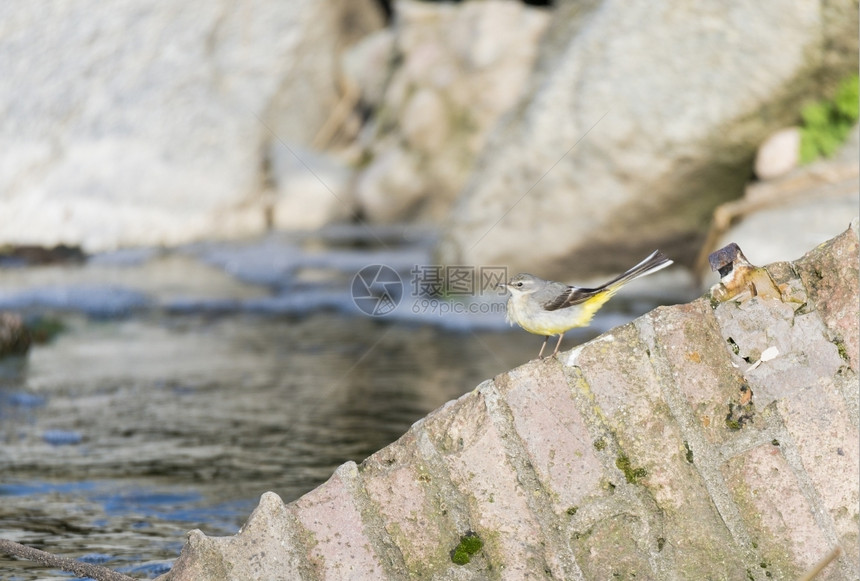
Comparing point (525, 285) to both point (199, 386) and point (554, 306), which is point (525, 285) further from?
point (199, 386)

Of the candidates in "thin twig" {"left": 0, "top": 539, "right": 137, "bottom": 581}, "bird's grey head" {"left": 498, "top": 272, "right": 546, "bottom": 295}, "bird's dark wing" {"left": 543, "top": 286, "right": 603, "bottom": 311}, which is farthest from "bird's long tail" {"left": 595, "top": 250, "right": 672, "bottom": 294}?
"thin twig" {"left": 0, "top": 539, "right": 137, "bottom": 581}

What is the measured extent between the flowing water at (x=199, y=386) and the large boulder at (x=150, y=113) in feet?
4.73

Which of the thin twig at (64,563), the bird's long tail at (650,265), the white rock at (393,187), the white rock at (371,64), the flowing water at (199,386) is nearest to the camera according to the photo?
the thin twig at (64,563)

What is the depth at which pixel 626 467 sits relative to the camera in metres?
2.94

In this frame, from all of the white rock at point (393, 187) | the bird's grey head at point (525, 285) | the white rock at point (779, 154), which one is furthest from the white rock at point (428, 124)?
the bird's grey head at point (525, 285)

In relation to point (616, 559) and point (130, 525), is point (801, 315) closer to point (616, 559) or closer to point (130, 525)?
point (616, 559)

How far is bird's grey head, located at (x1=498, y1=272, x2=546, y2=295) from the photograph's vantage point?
4.47m

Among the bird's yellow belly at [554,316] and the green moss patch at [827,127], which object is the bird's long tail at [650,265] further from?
the green moss patch at [827,127]

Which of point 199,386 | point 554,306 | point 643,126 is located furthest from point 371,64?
point 554,306

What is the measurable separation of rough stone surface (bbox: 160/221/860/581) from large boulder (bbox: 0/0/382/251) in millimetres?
11770

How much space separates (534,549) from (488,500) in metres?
0.19

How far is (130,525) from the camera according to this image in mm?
4570

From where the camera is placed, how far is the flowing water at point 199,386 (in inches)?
188

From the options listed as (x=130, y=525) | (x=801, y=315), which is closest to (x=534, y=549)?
(x=801, y=315)
